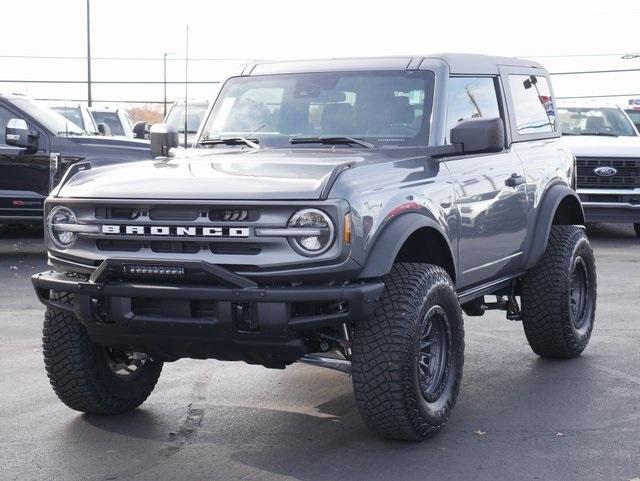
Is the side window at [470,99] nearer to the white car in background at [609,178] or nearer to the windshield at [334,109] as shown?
the windshield at [334,109]

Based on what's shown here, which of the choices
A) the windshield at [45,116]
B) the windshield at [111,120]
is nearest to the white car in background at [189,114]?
the windshield at [111,120]

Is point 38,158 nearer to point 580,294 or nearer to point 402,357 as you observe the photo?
point 580,294

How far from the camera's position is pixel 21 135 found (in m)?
13.0

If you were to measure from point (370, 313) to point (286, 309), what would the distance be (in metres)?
0.41

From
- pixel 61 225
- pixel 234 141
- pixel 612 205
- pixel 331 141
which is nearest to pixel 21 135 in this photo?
pixel 234 141

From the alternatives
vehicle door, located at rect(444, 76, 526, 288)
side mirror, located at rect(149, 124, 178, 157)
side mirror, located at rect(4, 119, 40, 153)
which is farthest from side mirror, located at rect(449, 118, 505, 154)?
side mirror, located at rect(4, 119, 40, 153)

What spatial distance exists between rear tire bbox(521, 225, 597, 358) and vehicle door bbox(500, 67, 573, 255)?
0.31m

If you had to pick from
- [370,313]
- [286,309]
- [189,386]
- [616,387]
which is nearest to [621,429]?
[616,387]

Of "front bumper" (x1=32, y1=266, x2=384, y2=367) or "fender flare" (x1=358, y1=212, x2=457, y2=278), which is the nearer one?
"front bumper" (x1=32, y1=266, x2=384, y2=367)

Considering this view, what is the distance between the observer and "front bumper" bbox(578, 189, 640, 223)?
51.4ft

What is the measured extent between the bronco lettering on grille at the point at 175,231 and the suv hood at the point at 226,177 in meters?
0.14

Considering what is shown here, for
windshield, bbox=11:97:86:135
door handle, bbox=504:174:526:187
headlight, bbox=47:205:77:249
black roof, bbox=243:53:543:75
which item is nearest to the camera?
headlight, bbox=47:205:77:249

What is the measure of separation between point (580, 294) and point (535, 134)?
3.91ft

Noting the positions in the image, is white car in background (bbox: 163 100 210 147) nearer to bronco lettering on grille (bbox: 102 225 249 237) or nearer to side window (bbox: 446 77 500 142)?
side window (bbox: 446 77 500 142)
